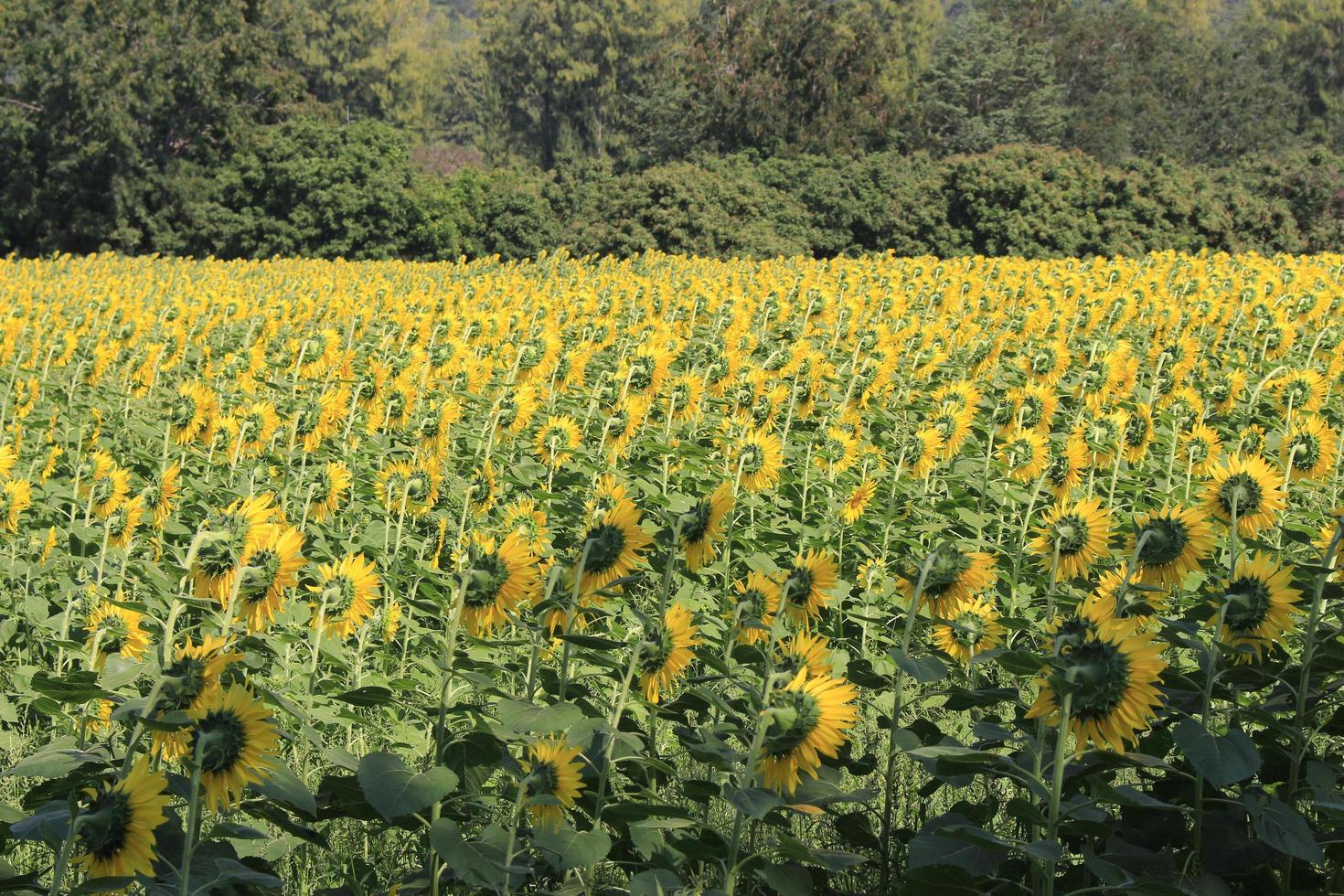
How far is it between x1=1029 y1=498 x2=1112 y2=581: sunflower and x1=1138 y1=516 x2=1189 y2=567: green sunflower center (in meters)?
0.18

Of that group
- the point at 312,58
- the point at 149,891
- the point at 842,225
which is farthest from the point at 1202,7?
the point at 149,891

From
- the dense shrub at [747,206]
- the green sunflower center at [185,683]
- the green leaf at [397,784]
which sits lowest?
the green leaf at [397,784]

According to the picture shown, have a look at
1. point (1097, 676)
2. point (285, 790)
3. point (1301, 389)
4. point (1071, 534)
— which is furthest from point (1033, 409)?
point (285, 790)

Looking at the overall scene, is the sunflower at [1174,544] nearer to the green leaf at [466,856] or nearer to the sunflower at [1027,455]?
the green leaf at [466,856]

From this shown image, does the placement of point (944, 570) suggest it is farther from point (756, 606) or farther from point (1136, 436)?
point (1136, 436)

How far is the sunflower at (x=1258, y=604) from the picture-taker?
7.79 ft

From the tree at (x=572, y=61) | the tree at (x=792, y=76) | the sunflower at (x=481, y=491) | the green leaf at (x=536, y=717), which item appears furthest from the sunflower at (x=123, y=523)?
the tree at (x=572, y=61)

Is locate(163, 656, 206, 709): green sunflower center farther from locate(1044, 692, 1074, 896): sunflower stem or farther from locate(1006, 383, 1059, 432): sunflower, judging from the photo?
locate(1006, 383, 1059, 432): sunflower

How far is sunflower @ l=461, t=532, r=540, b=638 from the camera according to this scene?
239cm

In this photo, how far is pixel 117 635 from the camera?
279cm

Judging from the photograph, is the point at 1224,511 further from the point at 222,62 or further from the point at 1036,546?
the point at 222,62

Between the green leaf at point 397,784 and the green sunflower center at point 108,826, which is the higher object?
the green sunflower center at point 108,826

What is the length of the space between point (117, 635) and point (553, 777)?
3.91 ft

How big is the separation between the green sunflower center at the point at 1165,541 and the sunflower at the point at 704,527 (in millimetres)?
806
